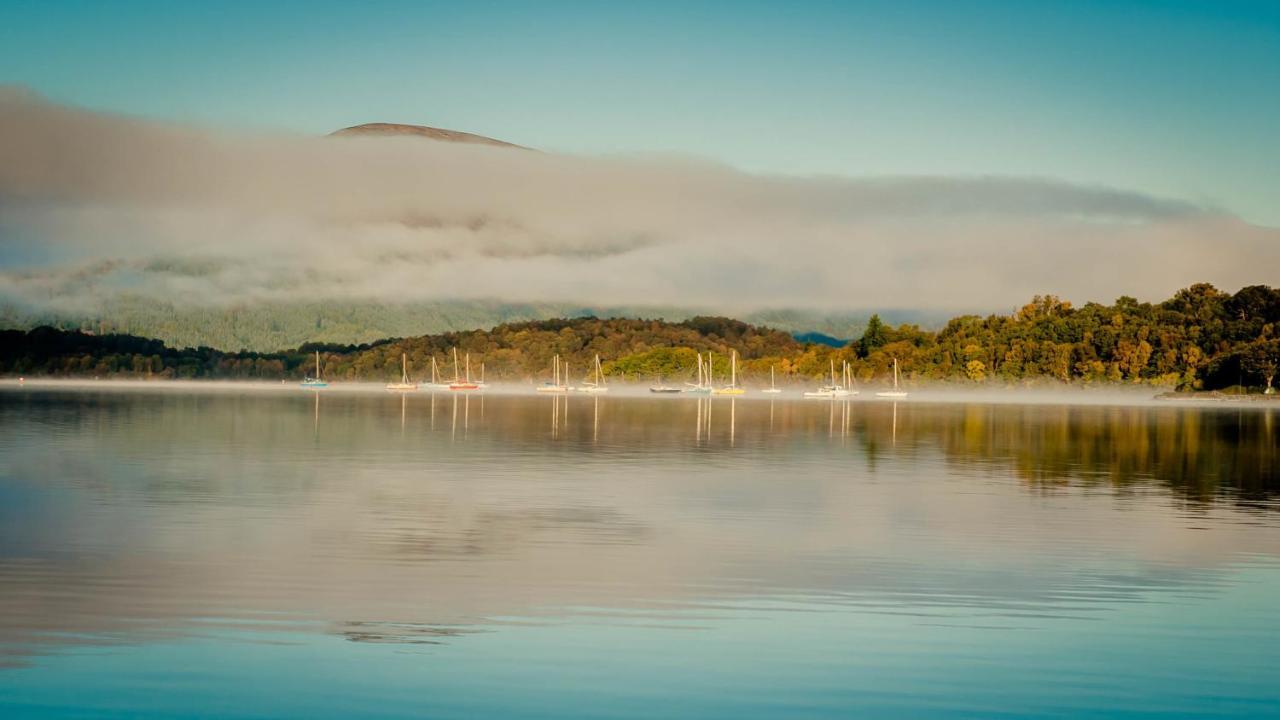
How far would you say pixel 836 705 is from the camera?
13.0 meters

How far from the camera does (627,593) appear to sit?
18.8m

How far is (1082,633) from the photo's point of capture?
16453 millimetres

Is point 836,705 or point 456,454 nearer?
point 836,705

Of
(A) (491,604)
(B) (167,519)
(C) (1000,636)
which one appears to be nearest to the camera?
(C) (1000,636)

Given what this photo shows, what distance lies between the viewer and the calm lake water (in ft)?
43.8

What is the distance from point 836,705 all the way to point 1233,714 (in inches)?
167

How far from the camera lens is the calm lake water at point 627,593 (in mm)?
13344

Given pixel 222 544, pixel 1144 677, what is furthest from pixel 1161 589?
pixel 222 544

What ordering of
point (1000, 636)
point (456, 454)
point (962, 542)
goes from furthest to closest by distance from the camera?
point (456, 454) → point (962, 542) → point (1000, 636)

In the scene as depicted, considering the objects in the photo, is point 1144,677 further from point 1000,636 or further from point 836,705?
point 836,705

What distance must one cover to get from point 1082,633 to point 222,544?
15.3 m

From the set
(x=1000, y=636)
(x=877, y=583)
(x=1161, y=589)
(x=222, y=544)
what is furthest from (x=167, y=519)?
(x=1161, y=589)

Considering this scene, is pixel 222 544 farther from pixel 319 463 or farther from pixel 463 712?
pixel 319 463

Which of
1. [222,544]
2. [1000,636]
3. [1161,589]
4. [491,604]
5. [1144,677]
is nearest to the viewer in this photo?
[1144,677]
